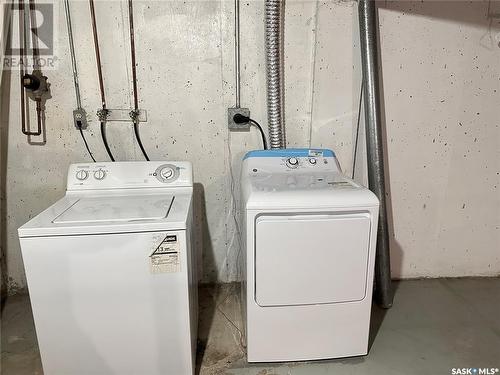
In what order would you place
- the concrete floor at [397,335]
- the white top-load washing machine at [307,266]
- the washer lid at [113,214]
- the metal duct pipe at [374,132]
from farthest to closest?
1. the metal duct pipe at [374,132]
2. the concrete floor at [397,335]
3. the white top-load washing machine at [307,266]
4. the washer lid at [113,214]

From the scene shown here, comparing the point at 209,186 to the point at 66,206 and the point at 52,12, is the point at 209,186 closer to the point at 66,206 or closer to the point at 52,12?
the point at 66,206

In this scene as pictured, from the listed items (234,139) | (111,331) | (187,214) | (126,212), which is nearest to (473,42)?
(234,139)

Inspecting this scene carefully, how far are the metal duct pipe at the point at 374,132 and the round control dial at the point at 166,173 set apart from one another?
42.8 inches

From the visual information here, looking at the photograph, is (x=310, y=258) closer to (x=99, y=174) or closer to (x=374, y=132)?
(x=374, y=132)

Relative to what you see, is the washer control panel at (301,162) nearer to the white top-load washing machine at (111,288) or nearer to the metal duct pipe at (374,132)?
the metal duct pipe at (374,132)

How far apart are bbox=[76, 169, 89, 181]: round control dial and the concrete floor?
0.87 meters

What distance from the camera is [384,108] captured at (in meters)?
2.00

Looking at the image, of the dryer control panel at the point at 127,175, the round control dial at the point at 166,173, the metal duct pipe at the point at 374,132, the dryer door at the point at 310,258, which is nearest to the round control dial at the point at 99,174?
the dryer control panel at the point at 127,175

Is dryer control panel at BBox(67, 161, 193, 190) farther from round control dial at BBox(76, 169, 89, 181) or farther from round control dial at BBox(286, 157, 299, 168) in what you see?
round control dial at BBox(286, 157, 299, 168)

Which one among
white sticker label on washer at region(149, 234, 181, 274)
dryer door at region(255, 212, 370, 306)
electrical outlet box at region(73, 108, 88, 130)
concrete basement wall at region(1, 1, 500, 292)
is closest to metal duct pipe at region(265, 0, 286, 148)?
concrete basement wall at region(1, 1, 500, 292)

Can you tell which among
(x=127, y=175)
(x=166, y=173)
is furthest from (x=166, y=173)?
(x=127, y=175)

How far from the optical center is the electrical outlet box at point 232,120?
6.30 feet

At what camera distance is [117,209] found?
1.40 meters

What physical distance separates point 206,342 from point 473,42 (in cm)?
226
